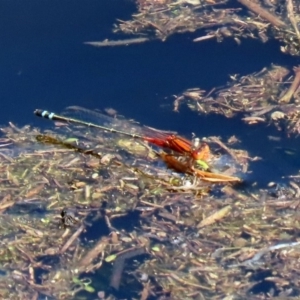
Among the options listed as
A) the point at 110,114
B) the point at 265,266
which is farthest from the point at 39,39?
the point at 265,266

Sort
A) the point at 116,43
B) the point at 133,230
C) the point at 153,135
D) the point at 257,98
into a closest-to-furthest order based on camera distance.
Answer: the point at 133,230 → the point at 153,135 → the point at 257,98 → the point at 116,43

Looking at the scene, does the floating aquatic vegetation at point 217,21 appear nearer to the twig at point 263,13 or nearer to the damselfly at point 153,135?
the twig at point 263,13

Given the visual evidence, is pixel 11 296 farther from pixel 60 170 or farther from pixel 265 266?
pixel 265 266

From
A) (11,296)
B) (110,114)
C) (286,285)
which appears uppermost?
(110,114)

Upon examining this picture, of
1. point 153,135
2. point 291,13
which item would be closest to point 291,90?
point 291,13

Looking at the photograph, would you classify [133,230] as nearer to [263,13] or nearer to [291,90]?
→ [291,90]

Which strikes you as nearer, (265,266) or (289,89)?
(265,266)

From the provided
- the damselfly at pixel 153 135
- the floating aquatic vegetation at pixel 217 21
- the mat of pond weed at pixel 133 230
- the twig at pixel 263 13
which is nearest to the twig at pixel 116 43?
the floating aquatic vegetation at pixel 217 21

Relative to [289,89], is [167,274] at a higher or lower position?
lower

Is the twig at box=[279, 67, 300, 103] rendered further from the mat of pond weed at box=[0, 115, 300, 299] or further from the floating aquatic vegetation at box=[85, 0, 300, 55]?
the mat of pond weed at box=[0, 115, 300, 299]
